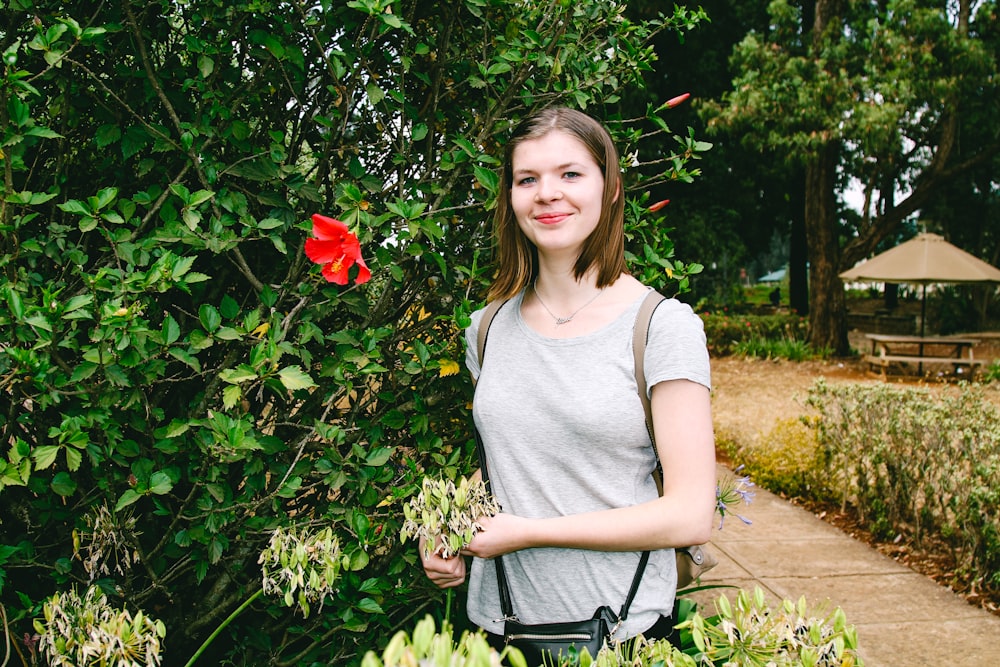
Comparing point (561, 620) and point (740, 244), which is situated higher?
point (740, 244)

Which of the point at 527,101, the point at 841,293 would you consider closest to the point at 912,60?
the point at 841,293

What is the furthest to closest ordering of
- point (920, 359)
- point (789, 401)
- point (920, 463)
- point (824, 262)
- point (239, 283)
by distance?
point (824, 262)
point (920, 359)
point (789, 401)
point (920, 463)
point (239, 283)

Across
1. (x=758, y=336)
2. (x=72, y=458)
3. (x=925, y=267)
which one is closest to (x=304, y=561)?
(x=72, y=458)

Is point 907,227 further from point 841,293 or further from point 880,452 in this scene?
point 880,452

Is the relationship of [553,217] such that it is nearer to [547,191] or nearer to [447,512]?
[547,191]

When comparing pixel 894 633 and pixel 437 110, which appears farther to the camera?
pixel 894 633

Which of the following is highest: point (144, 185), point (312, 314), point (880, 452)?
point (144, 185)

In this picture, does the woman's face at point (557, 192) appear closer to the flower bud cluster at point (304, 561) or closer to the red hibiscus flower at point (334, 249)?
the red hibiscus flower at point (334, 249)

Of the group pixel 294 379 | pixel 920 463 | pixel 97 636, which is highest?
pixel 294 379

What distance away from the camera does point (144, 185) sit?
6.88 ft

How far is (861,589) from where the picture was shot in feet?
14.0

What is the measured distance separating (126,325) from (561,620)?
1.09 m

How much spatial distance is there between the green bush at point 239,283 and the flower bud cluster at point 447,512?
1.05 ft

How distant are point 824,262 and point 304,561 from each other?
640 inches
